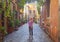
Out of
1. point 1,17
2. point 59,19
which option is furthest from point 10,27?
point 59,19

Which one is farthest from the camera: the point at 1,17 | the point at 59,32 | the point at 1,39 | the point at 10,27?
the point at 10,27

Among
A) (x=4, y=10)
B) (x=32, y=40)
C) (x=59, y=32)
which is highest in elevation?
(x=4, y=10)

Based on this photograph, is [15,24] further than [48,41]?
Yes

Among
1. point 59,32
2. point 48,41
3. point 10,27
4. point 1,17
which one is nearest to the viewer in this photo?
point 59,32

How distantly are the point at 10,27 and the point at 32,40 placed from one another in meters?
1.28

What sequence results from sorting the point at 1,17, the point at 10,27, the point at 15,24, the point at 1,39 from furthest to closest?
the point at 15,24 < the point at 10,27 < the point at 1,17 < the point at 1,39

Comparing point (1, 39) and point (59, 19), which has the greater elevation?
point (59, 19)

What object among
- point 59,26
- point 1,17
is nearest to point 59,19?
point 59,26

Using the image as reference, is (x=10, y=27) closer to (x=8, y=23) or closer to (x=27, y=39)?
(x=8, y=23)

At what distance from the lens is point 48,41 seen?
5.25m

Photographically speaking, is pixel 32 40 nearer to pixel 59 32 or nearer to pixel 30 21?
pixel 30 21

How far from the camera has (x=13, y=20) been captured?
6805 mm

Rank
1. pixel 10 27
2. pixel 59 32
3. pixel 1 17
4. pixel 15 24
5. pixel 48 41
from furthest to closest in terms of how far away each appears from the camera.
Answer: pixel 15 24
pixel 10 27
pixel 1 17
pixel 48 41
pixel 59 32

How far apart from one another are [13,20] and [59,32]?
2946 millimetres
